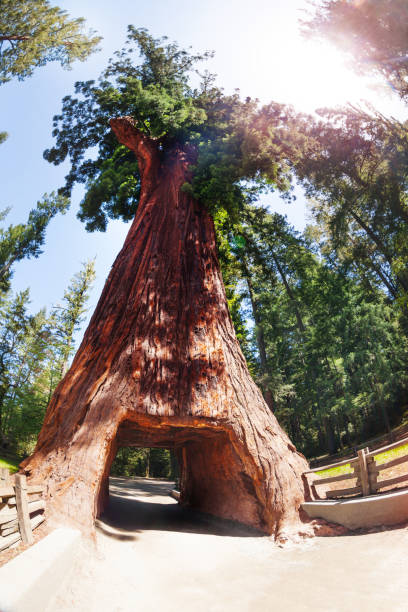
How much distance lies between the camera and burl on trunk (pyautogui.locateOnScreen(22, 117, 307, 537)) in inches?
223

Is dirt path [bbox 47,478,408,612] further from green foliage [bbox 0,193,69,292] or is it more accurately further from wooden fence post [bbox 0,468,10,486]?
green foliage [bbox 0,193,69,292]

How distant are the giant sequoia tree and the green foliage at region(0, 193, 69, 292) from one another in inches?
366

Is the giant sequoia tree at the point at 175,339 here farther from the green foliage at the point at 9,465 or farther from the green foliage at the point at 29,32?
the green foliage at the point at 9,465

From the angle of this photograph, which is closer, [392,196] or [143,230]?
[143,230]

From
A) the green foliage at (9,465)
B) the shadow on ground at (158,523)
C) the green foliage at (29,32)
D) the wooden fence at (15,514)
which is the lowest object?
the shadow on ground at (158,523)

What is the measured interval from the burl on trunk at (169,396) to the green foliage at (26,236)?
13.0m

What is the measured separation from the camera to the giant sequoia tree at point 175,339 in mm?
6094

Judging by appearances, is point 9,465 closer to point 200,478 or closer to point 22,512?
point 200,478

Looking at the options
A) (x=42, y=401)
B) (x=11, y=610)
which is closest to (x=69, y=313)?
(x=42, y=401)

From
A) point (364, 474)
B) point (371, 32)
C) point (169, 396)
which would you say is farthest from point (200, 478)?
point (371, 32)

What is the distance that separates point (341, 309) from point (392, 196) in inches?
431

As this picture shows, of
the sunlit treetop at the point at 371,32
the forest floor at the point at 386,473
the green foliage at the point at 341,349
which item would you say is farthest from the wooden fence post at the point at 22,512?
the green foliage at the point at 341,349

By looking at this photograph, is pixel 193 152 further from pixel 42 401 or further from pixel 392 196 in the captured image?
pixel 42 401

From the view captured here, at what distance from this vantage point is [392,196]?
10.6m
